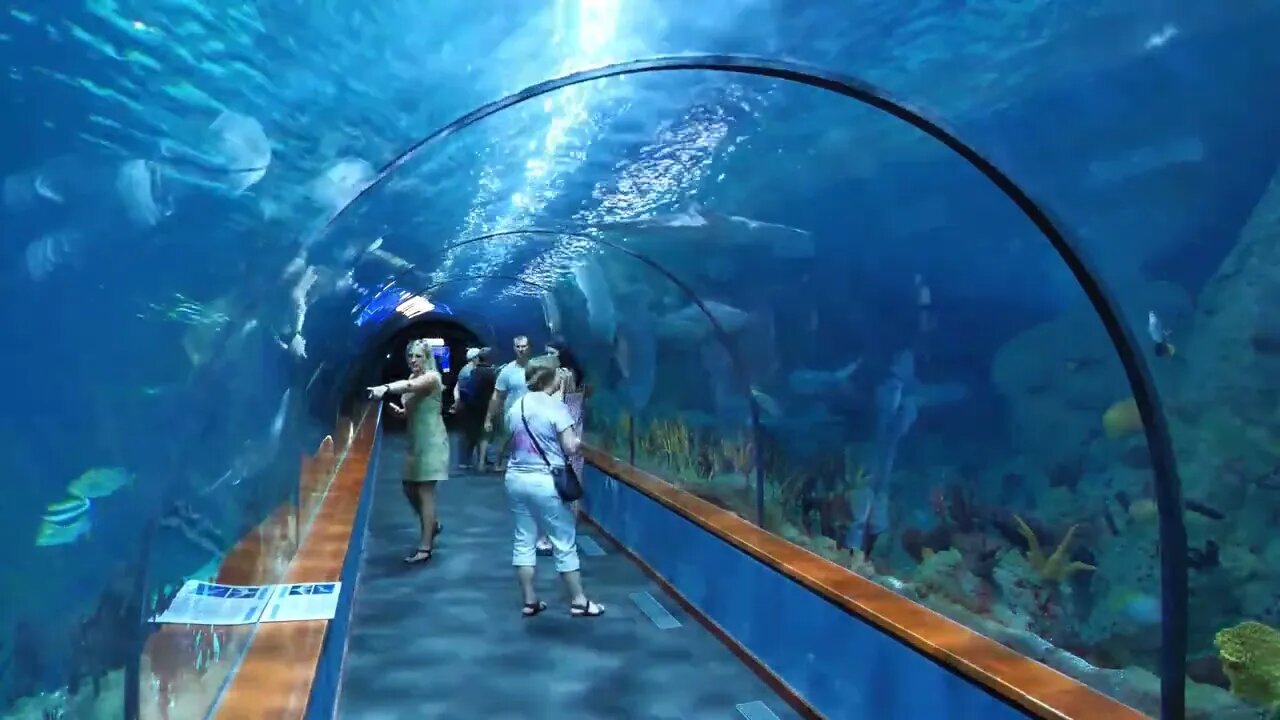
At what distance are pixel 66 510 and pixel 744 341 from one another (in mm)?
6370

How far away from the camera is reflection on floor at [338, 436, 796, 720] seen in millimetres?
5312

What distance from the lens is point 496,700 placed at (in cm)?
537

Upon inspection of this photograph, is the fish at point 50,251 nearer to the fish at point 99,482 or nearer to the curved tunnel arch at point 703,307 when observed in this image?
the fish at point 99,482

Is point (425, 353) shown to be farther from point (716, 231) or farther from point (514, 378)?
point (716, 231)

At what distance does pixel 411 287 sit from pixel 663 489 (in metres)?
5.85

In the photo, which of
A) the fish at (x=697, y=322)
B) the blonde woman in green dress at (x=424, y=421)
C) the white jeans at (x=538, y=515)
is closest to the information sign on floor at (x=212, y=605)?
the white jeans at (x=538, y=515)

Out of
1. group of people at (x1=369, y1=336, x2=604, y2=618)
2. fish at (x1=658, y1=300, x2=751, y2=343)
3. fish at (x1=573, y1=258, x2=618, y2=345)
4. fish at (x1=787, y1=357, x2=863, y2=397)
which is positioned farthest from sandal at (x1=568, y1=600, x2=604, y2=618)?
fish at (x1=573, y1=258, x2=618, y2=345)

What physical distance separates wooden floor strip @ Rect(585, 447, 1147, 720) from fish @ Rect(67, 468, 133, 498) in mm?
3014


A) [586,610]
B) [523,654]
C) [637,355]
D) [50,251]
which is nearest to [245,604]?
[50,251]

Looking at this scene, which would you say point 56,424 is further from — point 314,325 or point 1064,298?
point 314,325

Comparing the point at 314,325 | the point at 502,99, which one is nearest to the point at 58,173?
the point at 502,99

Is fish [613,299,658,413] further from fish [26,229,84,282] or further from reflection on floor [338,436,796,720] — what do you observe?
fish [26,229,84,282]

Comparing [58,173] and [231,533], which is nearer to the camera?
[58,173]

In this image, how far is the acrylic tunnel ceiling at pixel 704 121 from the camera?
224cm
